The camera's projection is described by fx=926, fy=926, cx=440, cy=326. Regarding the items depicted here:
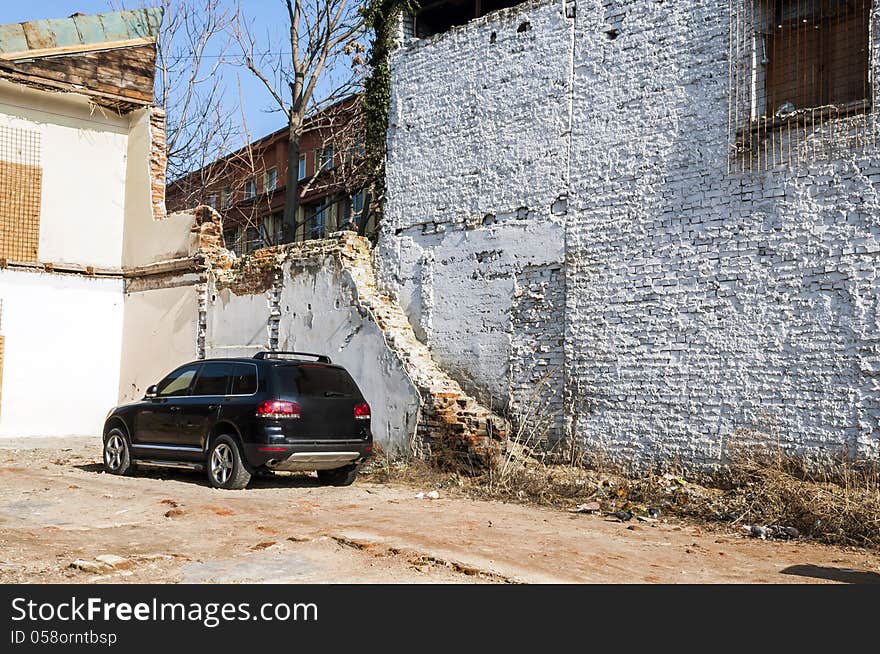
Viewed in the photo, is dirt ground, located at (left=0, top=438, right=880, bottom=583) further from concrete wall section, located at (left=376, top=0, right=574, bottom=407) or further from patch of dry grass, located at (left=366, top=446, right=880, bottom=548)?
concrete wall section, located at (left=376, top=0, right=574, bottom=407)

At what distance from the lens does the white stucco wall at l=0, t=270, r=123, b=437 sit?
1858cm

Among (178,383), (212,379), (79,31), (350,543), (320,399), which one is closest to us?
(350,543)

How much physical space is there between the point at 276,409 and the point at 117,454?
3.48 meters

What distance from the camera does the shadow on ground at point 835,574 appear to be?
700cm

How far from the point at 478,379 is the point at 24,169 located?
36.7 ft

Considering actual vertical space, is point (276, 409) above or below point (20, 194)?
below

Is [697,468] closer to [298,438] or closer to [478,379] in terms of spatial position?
[478,379]

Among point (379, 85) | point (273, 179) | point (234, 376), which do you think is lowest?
point (234, 376)

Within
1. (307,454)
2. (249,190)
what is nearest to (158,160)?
(307,454)

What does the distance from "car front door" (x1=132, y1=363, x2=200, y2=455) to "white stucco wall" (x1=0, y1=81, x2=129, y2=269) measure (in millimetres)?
8224

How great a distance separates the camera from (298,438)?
10.8 m

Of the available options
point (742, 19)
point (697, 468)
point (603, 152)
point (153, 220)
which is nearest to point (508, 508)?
point (697, 468)

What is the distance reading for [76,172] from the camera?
64.5 ft

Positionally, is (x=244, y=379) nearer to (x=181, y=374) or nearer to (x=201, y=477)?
(x=181, y=374)
